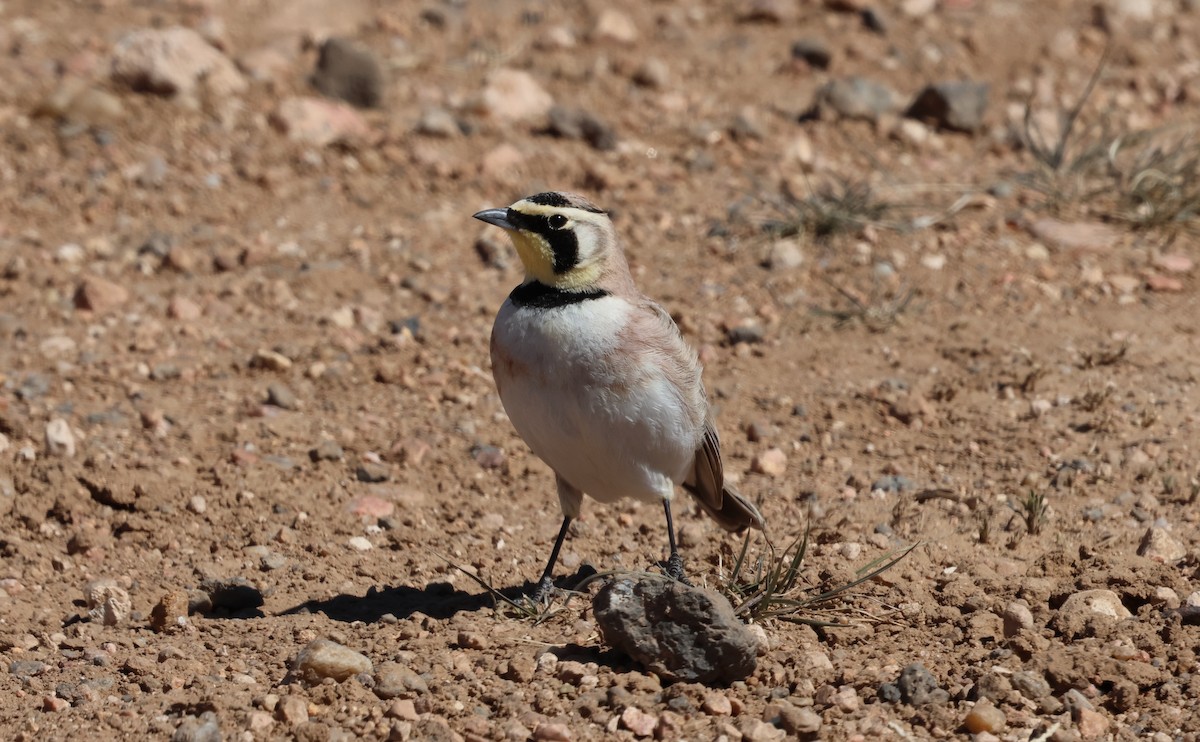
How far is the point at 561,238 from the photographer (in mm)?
4961

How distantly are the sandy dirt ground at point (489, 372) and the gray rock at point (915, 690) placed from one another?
12 millimetres

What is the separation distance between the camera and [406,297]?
8141mm

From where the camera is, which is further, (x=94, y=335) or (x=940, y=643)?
(x=94, y=335)

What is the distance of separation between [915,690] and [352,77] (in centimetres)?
690

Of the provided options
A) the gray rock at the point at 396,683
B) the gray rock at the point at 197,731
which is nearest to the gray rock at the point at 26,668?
the gray rock at the point at 197,731

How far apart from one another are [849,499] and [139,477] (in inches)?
119

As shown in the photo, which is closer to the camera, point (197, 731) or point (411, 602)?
point (197, 731)

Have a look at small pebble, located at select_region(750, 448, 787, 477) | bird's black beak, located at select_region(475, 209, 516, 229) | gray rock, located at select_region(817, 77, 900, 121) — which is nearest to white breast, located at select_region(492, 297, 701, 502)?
bird's black beak, located at select_region(475, 209, 516, 229)

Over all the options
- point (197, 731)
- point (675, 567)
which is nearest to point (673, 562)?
point (675, 567)

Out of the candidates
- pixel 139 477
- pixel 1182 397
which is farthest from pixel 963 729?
pixel 139 477

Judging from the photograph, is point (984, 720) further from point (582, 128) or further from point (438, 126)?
point (438, 126)

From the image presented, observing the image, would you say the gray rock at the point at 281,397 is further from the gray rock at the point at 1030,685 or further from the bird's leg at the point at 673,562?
the gray rock at the point at 1030,685

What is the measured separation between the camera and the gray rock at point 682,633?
4352 mm

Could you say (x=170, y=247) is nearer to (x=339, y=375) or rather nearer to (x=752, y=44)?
(x=339, y=375)
